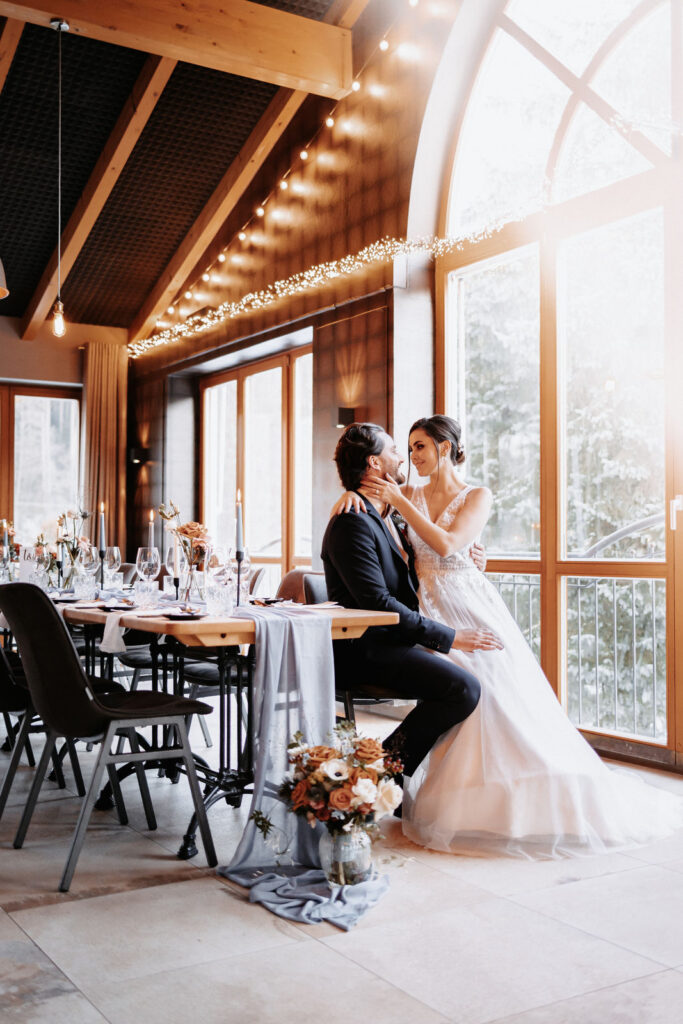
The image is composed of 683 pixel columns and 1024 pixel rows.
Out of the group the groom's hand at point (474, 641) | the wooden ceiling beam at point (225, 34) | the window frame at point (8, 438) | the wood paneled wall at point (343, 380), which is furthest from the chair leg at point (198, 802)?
the window frame at point (8, 438)

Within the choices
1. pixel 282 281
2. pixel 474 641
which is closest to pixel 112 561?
pixel 474 641

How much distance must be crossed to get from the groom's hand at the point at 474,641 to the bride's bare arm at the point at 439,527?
0.33 meters

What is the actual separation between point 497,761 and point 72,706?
1409mm

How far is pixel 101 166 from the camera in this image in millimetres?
7605

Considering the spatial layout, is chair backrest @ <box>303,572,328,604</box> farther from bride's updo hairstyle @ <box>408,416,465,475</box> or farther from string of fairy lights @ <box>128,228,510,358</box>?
string of fairy lights @ <box>128,228,510,358</box>

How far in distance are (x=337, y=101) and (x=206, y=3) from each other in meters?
1.08

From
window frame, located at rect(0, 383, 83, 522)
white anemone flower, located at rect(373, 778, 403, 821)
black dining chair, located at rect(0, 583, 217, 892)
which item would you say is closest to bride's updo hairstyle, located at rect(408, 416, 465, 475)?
black dining chair, located at rect(0, 583, 217, 892)

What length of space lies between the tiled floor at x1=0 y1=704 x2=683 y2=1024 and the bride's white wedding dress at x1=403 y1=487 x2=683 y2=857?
11 centimetres

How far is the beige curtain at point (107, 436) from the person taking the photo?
938 centimetres

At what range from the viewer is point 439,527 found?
3.88 metres

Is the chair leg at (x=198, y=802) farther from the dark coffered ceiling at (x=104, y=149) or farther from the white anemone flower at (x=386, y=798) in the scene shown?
the dark coffered ceiling at (x=104, y=149)

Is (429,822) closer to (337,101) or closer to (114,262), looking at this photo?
(337,101)

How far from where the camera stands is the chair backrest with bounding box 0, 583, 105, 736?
9.85 feet

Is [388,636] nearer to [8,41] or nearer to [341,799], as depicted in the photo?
[341,799]
